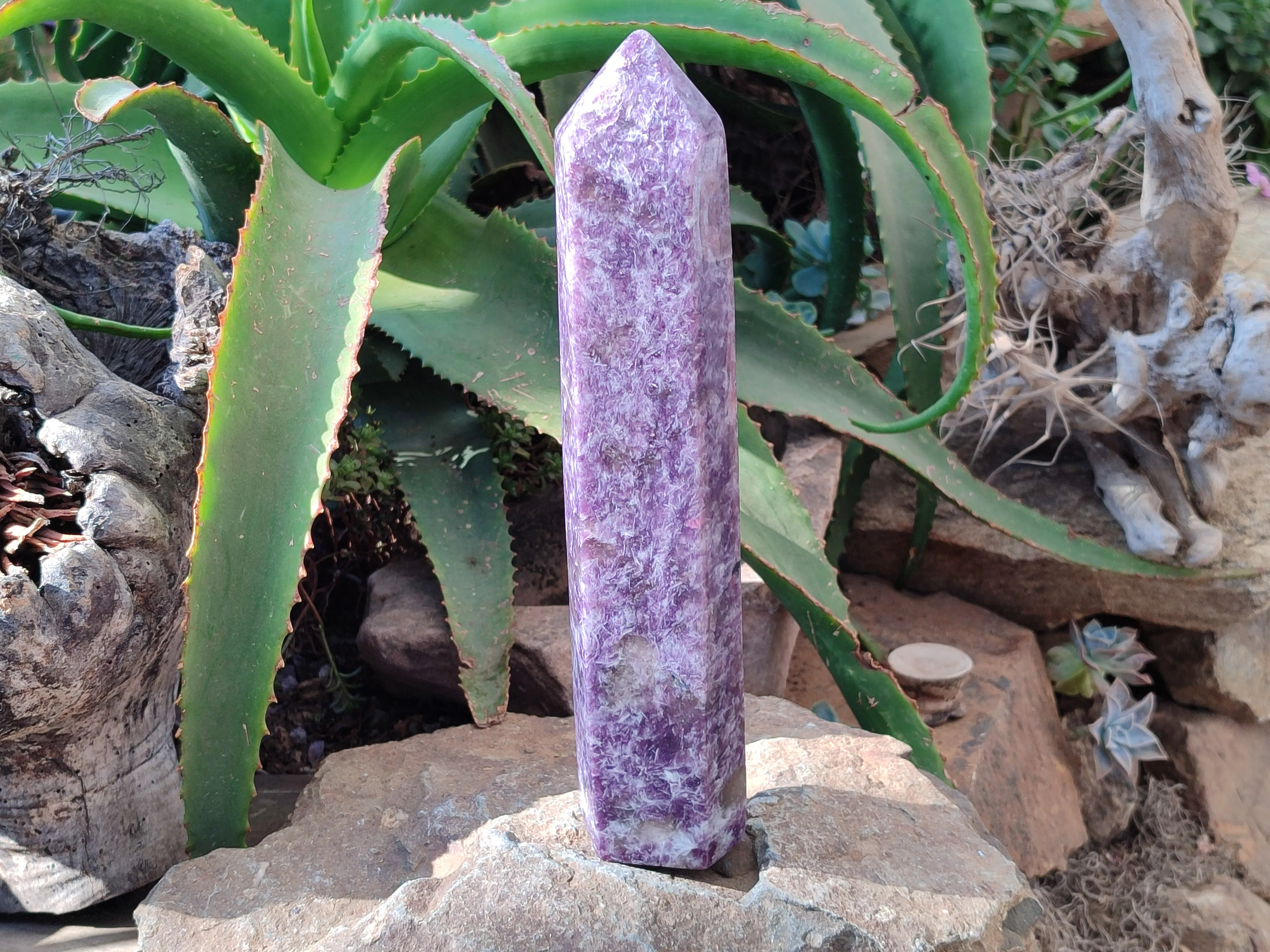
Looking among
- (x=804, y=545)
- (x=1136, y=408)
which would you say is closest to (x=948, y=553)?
(x=1136, y=408)

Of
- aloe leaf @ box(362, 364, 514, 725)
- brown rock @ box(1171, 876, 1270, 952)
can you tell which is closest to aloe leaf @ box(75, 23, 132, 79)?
aloe leaf @ box(362, 364, 514, 725)

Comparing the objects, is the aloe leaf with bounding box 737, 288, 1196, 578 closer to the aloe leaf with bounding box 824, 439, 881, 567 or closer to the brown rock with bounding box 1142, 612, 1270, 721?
the aloe leaf with bounding box 824, 439, 881, 567

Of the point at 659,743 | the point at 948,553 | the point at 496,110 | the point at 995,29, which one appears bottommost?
the point at 948,553

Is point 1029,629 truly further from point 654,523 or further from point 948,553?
point 654,523

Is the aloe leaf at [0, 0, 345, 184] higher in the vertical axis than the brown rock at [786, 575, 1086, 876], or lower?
higher

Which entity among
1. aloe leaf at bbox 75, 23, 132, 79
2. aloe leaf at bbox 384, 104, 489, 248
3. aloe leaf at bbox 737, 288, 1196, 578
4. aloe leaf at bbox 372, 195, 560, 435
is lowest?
aloe leaf at bbox 737, 288, 1196, 578

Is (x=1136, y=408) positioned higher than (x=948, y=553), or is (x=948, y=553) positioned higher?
(x=1136, y=408)

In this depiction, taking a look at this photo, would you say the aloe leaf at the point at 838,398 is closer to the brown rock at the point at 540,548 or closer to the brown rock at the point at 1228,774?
the brown rock at the point at 540,548
